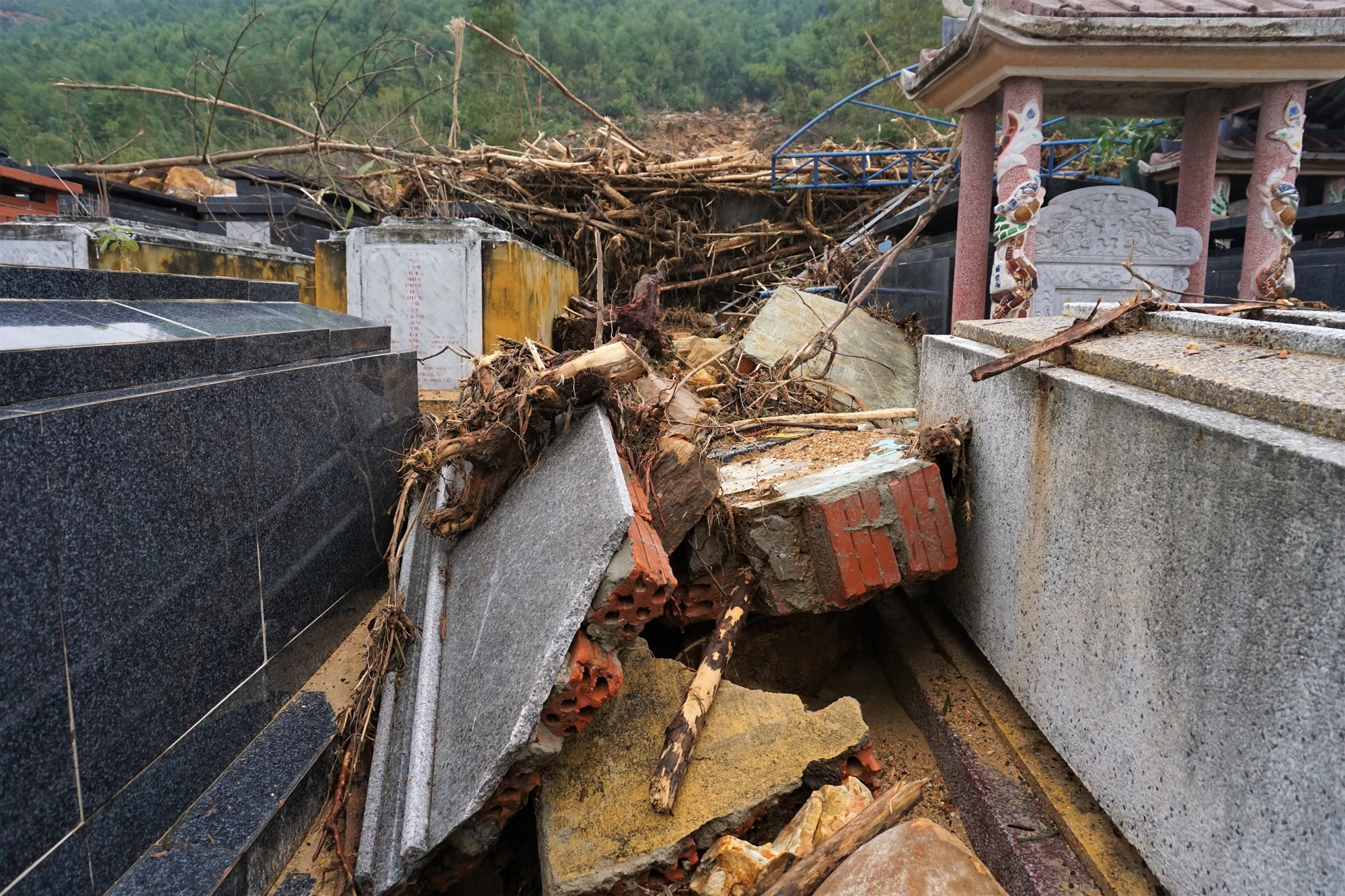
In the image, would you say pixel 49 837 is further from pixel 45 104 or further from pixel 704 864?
pixel 45 104

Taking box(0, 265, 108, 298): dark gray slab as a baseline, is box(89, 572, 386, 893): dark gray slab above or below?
below

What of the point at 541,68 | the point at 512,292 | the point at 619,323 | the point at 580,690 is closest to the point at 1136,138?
the point at 541,68

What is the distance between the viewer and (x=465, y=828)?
2.20 metres

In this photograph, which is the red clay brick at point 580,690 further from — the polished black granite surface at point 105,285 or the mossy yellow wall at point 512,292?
the mossy yellow wall at point 512,292

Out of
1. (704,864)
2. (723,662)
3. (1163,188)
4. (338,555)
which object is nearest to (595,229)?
(1163,188)

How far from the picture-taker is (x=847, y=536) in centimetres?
299

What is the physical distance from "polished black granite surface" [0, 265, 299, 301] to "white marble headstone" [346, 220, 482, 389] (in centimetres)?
285

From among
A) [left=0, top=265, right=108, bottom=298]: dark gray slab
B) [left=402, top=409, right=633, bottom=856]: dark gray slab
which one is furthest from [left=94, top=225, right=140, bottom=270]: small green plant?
[left=402, top=409, right=633, bottom=856]: dark gray slab

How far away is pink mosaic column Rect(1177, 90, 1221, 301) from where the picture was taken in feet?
19.2

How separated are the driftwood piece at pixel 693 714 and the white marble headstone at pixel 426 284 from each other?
4.02 m

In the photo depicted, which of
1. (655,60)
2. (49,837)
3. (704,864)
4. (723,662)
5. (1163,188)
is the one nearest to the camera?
(49,837)

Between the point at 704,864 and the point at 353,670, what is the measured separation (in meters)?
1.68

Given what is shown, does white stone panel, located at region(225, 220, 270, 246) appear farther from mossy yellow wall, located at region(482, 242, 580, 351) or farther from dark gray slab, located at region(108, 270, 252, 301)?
dark gray slab, located at region(108, 270, 252, 301)

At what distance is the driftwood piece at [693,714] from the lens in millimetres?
2227
